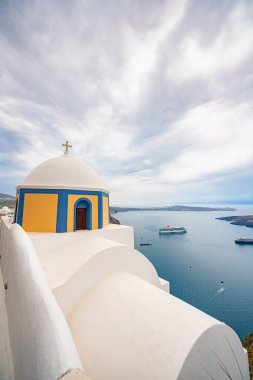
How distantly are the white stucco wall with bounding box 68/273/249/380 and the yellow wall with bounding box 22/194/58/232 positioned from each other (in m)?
4.08

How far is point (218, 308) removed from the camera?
1922 cm

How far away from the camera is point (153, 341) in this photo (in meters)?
2.69

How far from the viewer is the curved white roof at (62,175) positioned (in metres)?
7.46

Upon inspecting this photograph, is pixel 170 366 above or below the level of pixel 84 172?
below

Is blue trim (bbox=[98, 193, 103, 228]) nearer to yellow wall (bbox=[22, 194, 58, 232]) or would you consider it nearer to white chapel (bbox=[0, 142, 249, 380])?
yellow wall (bbox=[22, 194, 58, 232])

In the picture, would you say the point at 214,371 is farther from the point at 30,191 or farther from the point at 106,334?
the point at 30,191

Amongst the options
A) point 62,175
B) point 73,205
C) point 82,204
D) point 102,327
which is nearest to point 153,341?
point 102,327

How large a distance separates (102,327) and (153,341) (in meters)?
1.05

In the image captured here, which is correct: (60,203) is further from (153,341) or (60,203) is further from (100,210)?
(153,341)

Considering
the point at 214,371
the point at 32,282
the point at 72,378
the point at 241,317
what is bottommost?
the point at 241,317

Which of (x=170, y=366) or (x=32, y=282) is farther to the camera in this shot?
(x=32, y=282)

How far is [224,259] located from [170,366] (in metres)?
40.2

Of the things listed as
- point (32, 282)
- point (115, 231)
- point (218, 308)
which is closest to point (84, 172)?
point (115, 231)

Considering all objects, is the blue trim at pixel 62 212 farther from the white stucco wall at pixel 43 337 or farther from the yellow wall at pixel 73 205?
the white stucco wall at pixel 43 337
